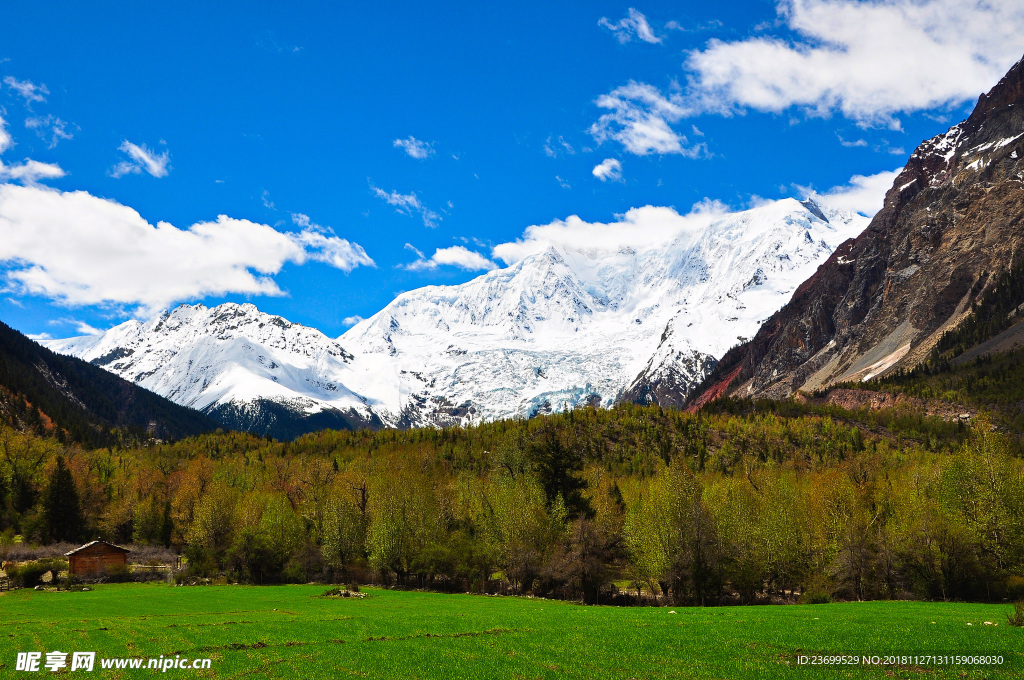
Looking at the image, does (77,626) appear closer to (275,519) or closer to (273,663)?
(273,663)

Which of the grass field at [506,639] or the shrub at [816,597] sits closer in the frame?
the grass field at [506,639]

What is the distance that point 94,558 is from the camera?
76625 mm

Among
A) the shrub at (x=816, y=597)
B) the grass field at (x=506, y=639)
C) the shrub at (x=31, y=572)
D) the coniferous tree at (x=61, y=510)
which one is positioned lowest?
the shrub at (x=816, y=597)

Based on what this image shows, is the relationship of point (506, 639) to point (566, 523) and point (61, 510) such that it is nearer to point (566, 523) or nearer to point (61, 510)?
point (566, 523)

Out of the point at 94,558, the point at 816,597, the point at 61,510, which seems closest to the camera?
the point at 816,597

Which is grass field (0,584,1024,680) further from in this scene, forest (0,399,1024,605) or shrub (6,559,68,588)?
shrub (6,559,68,588)

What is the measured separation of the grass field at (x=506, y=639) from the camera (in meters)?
24.2

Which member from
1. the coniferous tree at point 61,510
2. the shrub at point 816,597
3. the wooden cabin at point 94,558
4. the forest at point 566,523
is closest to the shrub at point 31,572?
the wooden cabin at point 94,558

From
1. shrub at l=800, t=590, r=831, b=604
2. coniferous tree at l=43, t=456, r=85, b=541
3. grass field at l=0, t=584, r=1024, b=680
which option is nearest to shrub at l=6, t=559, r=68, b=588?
grass field at l=0, t=584, r=1024, b=680

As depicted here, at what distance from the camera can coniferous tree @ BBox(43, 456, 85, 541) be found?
307 feet

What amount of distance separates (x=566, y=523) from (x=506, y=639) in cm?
4582

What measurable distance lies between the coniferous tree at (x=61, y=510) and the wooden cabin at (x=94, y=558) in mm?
20974

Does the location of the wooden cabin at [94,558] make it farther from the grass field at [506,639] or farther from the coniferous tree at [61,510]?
the grass field at [506,639]

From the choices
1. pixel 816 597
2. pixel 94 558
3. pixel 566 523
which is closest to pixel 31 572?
pixel 94 558
